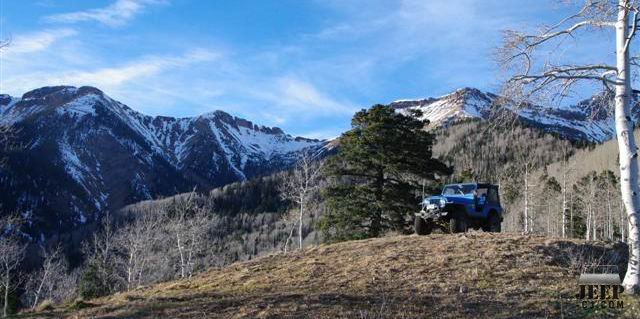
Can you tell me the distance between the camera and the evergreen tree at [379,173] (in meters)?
29.2

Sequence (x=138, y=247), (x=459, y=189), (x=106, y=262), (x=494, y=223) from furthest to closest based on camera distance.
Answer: (x=106, y=262)
(x=138, y=247)
(x=494, y=223)
(x=459, y=189)

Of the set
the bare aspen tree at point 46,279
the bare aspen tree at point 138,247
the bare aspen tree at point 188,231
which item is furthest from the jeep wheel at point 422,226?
the bare aspen tree at point 46,279

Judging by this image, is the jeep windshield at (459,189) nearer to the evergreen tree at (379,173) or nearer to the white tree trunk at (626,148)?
the evergreen tree at (379,173)

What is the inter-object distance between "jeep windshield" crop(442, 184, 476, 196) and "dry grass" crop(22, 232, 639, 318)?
11.2 feet

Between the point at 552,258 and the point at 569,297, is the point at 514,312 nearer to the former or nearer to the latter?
the point at 569,297

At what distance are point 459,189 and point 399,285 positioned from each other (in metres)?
10.5

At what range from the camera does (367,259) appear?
15.9 meters

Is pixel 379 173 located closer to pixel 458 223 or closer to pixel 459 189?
pixel 459 189

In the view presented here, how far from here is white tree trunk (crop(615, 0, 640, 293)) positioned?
10.2 meters

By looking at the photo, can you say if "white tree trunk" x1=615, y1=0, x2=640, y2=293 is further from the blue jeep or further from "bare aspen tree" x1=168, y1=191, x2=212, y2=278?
"bare aspen tree" x1=168, y1=191, x2=212, y2=278

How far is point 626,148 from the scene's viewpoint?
34.1 ft

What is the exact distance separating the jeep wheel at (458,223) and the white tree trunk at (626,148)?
396 inches

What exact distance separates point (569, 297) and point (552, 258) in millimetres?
4429

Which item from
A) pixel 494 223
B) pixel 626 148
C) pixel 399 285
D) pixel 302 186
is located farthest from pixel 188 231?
pixel 626 148
